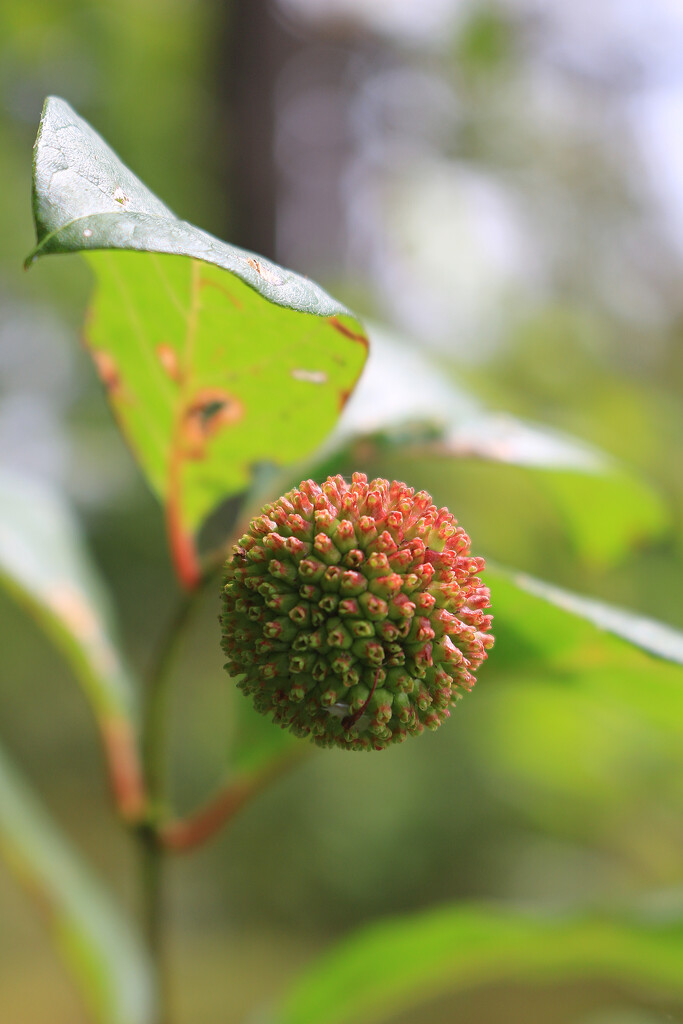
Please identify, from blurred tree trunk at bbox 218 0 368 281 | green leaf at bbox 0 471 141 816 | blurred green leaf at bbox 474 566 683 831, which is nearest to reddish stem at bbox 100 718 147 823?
green leaf at bbox 0 471 141 816

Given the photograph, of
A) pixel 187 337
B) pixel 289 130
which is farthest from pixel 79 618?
pixel 289 130

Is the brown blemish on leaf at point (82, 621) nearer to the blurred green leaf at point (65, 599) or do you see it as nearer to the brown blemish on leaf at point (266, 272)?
the blurred green leaf at point (65, 599)

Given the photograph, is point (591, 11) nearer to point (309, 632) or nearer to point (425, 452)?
point (425, 452)

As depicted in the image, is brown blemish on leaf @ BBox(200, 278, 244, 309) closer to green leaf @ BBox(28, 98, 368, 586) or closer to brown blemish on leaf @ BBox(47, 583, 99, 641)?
green leaf @ BBox(28, 98, 368, 586)

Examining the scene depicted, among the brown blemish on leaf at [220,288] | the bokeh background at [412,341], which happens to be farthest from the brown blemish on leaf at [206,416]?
the bokeh background at [412,341]

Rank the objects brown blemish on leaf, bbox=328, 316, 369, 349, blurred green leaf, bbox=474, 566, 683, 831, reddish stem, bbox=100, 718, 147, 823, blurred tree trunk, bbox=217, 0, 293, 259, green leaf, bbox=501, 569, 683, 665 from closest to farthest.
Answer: brown blemish on leaf, bbox=328, 316, 369, 349, green leaf, bbox=501, 569, 683, 665, reddish stem, bbox=100, 718, 147, 823, blurred green leaf, bbox=474, 566, 683, 831, blurred tree trunk, bbox=217, 0, 293, 259
